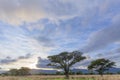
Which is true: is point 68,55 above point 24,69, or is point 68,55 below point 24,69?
below

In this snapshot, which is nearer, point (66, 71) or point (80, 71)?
point (66, 71)

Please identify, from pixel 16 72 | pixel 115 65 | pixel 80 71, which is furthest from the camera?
pixel 16 72

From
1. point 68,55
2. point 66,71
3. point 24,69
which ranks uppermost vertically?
point 24,69

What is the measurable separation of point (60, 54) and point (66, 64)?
4.02 metres

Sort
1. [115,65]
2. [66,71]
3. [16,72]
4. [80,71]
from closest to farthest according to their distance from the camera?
[66,71] → [115,65] → [80,71] → [16,72]

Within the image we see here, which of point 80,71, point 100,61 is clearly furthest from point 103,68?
point 80,71

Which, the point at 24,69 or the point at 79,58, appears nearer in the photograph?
the point at 79,58

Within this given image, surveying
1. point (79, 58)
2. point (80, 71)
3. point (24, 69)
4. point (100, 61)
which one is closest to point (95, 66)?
point (100, 61)

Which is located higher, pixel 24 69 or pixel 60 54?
pixel 24 69

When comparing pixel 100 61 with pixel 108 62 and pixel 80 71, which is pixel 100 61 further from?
pixel 80 71

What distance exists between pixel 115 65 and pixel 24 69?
314 ft

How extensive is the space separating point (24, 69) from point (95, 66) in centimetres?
8940

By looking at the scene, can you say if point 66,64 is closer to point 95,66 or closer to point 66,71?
point 66,71

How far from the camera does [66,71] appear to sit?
7675 cm
